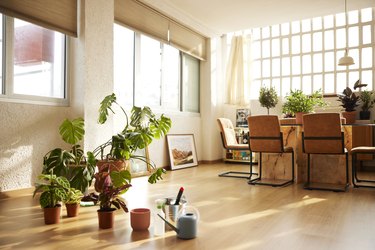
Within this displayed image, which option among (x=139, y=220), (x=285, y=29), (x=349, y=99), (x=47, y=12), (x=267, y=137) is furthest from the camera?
(x=285, y=29)

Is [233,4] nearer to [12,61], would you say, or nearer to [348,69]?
Answer: [348,69]

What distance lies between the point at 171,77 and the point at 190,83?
2.23 ft

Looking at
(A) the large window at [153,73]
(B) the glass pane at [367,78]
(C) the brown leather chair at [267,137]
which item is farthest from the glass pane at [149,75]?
(B) the glass pane at [367,78]

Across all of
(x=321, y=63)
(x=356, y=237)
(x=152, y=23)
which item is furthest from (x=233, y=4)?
(x=356, y=237)

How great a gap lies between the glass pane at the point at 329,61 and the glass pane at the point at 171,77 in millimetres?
3144

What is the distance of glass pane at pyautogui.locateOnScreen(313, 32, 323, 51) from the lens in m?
6.89

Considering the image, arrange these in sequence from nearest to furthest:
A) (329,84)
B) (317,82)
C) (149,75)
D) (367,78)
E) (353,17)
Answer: (149,75) → (367,78) → (353,17) → (329,84) → (317,82)

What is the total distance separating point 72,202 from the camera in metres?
2.62

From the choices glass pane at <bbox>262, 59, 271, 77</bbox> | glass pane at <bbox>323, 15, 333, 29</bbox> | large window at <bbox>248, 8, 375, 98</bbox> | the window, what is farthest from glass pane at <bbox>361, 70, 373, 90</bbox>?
the window

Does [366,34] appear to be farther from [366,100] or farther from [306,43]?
[366,100]

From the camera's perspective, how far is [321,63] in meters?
6.88

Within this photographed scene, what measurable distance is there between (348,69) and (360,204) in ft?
14.2

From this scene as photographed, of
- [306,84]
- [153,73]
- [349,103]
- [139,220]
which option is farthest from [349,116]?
[139,220]

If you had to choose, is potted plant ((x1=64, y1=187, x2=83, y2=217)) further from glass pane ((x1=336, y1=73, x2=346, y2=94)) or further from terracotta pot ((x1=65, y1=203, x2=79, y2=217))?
glass pane ((x1=336, y1=73, x2=346, y2=94))
